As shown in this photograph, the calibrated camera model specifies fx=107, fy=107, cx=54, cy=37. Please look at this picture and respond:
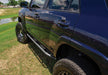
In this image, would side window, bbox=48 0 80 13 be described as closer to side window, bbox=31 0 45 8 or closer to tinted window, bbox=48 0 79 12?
tinted window, bbox=48 0 79 12

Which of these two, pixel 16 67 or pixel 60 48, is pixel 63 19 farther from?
pixel 16 67

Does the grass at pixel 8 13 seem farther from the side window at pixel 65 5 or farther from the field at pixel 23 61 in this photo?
the side window at pixel 65 5

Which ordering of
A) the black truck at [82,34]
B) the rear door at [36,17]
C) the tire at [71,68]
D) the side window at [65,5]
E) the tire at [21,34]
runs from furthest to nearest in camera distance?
the tire at [21,34]
the rear door at [36,17]
the side window at [65,5]
the tire at [71,68]
the black truck at [82,34]

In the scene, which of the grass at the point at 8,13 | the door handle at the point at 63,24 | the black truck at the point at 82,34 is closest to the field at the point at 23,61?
the black truck at the point at 82,34

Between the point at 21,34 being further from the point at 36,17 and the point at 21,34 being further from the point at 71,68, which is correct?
the point at 71,68

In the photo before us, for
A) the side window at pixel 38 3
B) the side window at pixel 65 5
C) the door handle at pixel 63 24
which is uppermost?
the side window at pixel 38 3

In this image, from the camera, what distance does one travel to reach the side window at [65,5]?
1580mm

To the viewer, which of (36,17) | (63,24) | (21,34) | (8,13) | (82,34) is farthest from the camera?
(8,13)

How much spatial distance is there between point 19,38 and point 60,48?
309 centimetres

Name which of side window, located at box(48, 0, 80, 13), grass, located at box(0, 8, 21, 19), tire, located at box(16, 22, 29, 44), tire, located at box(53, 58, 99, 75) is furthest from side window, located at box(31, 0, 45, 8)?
grass, located at box(0, 8, 21, 19)

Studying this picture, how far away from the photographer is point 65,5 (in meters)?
1.84

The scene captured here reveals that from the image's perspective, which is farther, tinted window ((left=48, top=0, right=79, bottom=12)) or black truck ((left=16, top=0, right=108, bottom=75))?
tinted window ((left=48, top=0, right=79, bottom=12))

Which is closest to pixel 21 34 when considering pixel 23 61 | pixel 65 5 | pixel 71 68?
pixel 23 61

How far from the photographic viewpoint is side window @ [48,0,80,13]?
1580mm
